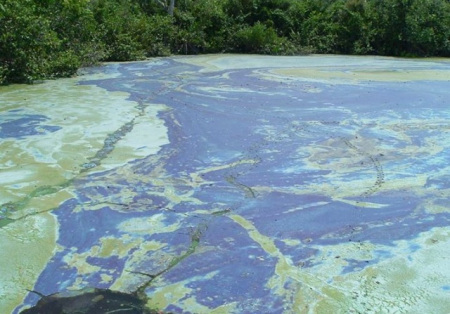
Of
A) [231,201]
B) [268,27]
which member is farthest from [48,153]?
[268,27]

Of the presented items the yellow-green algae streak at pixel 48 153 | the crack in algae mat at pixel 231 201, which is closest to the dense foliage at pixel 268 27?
the yellow-green algae streak at pixel 48 153

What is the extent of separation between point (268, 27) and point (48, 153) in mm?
15072

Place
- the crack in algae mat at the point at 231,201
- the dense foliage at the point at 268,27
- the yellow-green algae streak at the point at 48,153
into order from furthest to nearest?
the dense foliage at the point at 268,27, the yellow-green algae streak at the point at 48,153, the crack in algae mat at the point at 231,201

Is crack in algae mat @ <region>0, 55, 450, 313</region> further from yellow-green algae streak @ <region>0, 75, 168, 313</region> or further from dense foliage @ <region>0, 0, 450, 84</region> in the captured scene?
dense foliage @ <region>0, 0, 450, 84</region>

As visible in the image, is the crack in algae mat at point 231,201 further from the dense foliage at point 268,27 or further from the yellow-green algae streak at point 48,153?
the dense foliage at point 268,27

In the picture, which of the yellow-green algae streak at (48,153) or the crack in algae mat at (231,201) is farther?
the yellow-green algae streak at (48,153)

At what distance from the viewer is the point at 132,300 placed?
3.22m

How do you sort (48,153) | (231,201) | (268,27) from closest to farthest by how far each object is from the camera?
1. (231,201)
2. (48,153)
3. (268,27)

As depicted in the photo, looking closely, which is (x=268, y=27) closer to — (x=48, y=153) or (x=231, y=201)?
(x=48, y=153)

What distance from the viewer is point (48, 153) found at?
6.08 m

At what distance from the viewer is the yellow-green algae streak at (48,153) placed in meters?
3.76

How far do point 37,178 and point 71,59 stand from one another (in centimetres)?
722

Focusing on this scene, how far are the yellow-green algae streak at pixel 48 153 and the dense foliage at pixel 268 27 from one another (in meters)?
5.71

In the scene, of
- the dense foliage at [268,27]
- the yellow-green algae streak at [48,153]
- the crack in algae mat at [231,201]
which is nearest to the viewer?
the crack in algae mat at [231,201]
